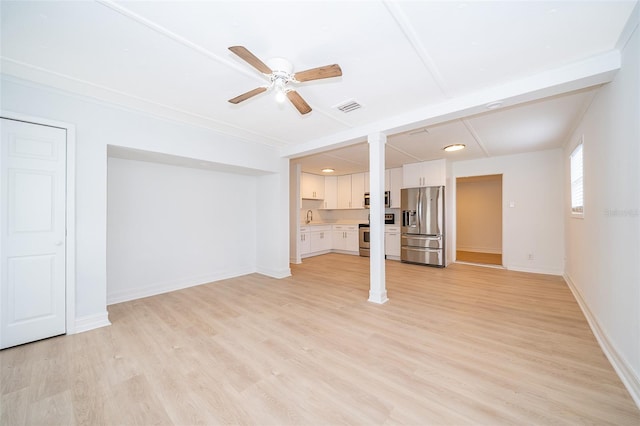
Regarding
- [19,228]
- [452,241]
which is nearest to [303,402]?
[19,228]

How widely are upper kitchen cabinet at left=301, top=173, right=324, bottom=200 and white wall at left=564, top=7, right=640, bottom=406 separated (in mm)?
5931

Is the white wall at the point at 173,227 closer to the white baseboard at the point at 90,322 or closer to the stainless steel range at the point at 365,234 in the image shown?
the white baseboard at the point at 90,322

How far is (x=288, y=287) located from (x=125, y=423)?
2.83 m

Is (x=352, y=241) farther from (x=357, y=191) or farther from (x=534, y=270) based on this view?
(x=534, y=270)

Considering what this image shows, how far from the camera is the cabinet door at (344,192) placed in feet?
26.1

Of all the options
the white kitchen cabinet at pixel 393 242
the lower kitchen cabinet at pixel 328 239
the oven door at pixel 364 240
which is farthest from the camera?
the oven door at pixel 364 240

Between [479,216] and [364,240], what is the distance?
4.20 meters

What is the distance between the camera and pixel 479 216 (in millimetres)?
8219

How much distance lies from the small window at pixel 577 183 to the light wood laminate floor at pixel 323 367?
4.52 ft

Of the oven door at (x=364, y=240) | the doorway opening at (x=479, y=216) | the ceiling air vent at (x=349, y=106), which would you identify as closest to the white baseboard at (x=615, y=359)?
the ceiling air vent at (x=349, y=106)

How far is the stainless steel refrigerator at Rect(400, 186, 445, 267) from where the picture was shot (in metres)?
5.76

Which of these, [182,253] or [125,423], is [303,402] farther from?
[182,253]

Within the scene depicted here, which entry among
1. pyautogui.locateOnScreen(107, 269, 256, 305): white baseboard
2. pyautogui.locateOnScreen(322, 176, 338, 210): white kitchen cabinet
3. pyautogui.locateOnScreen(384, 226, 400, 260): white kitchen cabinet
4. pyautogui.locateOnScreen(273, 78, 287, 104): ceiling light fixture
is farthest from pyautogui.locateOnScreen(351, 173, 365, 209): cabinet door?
pyautogui.locateOnScreen(273, 78, 287, 104): ceiling light fixture

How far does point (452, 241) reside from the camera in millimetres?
6391
